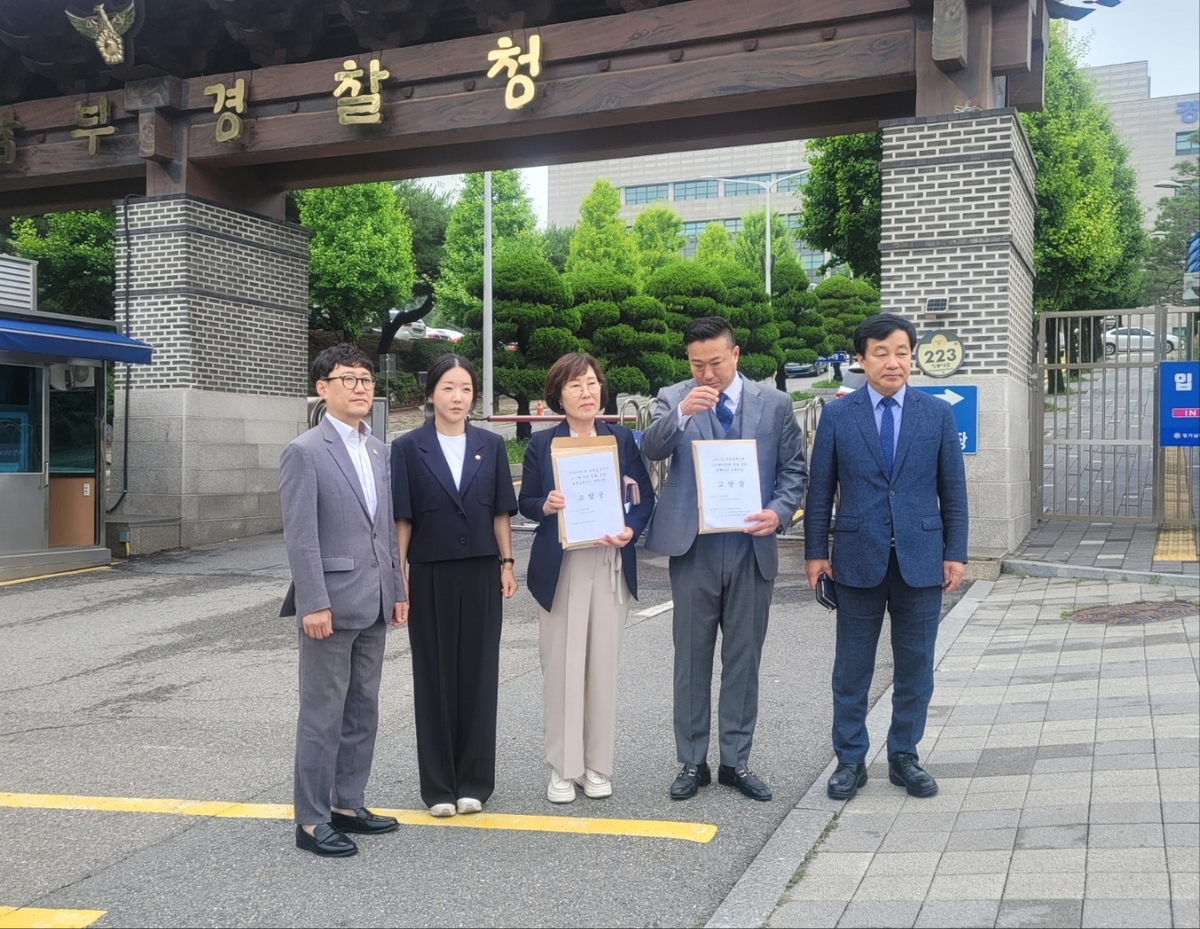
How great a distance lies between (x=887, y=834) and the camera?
4223mm

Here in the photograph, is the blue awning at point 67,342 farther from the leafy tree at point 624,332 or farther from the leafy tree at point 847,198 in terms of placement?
the leafy tree at point 624,332

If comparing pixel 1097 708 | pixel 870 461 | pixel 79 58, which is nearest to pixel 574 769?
pixel 870 461

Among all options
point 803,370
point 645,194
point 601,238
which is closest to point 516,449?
point 601,238

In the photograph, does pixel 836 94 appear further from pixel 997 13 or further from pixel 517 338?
pixel 517 338

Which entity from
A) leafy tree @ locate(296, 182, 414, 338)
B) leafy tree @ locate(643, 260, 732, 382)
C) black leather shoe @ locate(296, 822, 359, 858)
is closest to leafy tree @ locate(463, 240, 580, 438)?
leafy tree @ locate(643, 260, 732, 382)

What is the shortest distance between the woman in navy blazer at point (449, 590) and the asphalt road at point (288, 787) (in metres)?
0.26

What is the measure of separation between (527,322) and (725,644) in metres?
26.0

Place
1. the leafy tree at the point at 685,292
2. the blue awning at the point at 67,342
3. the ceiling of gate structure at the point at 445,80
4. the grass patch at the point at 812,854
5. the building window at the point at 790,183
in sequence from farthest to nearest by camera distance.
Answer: the building window at the point at 790,183
the leafy tree at the point at 685,292
the ceiling of gate structure at the point at 445,80
the blue awning at the point at 67,342
the grass patch at the point at 812,854

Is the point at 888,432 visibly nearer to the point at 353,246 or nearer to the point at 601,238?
the point at 353,246

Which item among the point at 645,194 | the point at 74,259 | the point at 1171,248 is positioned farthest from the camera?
the point at 645,194

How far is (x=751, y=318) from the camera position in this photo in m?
39.2

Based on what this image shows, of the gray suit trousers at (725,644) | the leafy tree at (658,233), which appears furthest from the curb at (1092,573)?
the leafy tree at (658,233)

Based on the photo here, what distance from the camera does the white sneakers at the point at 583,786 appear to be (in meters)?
4.80

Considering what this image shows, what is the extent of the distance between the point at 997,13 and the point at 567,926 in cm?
1024
